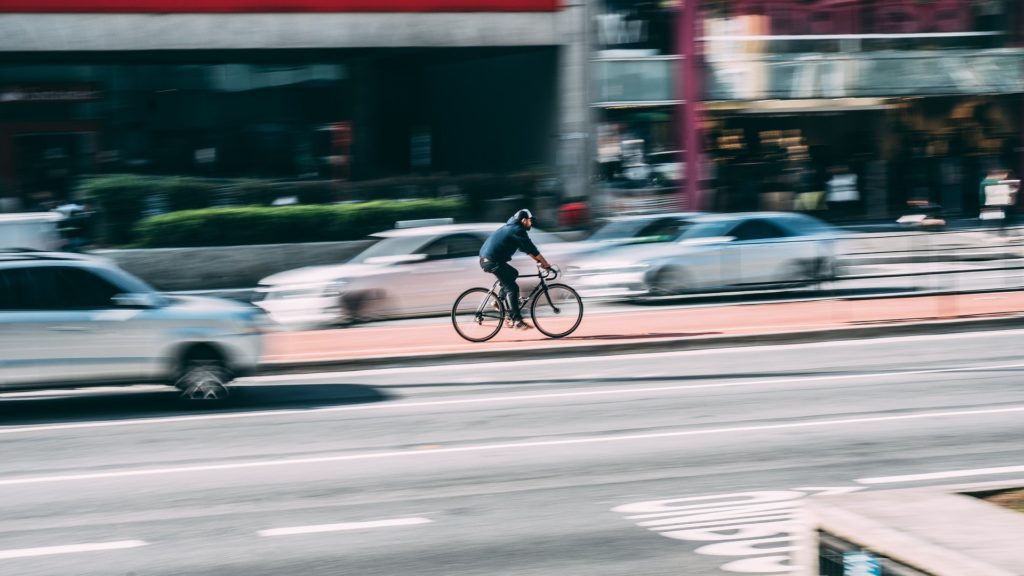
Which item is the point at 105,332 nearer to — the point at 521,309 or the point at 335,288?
the point at 521,309

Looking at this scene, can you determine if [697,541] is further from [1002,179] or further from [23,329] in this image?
[1002,179]

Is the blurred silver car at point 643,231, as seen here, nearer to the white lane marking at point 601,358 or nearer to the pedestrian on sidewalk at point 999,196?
the white lane marking at point 601,358

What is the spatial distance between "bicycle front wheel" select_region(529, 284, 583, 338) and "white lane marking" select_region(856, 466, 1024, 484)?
25.4 feet

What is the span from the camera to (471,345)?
1559 cm

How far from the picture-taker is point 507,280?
15734 mm

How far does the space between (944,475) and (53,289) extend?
7.87m

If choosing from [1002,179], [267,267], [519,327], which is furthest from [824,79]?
[519,327]

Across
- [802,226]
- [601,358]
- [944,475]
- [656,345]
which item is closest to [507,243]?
[601,358]

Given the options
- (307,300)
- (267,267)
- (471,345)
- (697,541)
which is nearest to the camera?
(697,541)

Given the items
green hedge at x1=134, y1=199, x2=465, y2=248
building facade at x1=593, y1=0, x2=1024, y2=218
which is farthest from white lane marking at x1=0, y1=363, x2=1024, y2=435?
building facade at x1=593, y1=0, x2=1024, y2=218

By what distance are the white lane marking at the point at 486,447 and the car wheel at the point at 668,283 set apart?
881 centimetres

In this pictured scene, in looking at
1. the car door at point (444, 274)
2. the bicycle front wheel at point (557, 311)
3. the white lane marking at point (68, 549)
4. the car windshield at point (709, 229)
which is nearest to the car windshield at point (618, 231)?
the car windshield at point (709, 229)

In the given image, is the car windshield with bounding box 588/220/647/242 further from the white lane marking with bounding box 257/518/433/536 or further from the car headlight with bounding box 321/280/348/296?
the white lane marking with bounding box 257/518/433/536

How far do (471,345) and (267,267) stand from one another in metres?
7.95
